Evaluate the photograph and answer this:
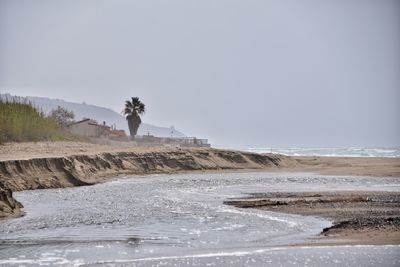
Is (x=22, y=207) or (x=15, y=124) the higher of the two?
(x=15, y=124)

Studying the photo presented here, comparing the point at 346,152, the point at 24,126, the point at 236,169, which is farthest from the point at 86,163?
the point at 346,152

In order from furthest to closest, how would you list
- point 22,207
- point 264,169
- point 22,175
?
point 264,169 < point 22,175 < point 22,207

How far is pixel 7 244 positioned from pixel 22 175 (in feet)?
61.3

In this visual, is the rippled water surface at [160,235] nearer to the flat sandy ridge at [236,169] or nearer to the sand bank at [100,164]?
the flat sandy ridge at [236,169]

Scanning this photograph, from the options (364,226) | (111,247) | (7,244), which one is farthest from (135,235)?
(364,226)

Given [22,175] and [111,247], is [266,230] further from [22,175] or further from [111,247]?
[22,175]

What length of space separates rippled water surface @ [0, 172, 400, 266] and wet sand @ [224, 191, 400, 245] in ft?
2.41

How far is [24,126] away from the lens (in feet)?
193

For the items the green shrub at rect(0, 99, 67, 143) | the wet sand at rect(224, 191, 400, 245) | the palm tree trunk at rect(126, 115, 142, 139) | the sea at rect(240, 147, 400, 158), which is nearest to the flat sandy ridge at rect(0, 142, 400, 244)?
the wet sand at rect(224, 191, 400, 245)

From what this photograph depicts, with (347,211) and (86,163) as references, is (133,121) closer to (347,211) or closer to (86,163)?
(86,163)

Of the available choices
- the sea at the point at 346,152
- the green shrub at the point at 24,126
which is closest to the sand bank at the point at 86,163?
the green shrub at the point at 24,126

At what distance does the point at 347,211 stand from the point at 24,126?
1644 inches

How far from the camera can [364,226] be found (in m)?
18.9

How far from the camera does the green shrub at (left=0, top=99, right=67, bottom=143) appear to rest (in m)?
55.6
